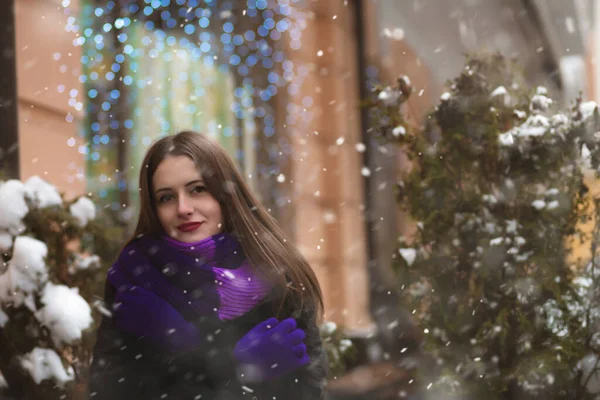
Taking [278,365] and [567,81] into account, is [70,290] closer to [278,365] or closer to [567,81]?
[278,365]

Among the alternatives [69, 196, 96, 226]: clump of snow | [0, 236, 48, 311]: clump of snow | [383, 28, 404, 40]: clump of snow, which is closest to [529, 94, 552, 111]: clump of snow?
[69, 196, 96, 226]: clump of snow

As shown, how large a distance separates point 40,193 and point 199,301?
979 mm

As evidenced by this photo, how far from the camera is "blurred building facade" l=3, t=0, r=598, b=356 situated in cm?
306

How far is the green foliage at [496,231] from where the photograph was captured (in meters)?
2.66

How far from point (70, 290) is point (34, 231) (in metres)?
0.26

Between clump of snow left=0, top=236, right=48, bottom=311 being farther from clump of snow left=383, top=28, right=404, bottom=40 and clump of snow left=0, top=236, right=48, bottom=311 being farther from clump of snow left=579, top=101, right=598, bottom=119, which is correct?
clump of snow left=383, top=28, right=404, bottom=40

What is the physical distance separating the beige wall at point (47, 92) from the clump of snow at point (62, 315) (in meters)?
0.55

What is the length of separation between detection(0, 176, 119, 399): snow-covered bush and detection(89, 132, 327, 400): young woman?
1.90 ft

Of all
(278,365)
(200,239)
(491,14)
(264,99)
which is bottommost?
(278,365)

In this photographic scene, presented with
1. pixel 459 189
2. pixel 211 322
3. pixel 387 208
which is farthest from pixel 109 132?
pixel 387 208

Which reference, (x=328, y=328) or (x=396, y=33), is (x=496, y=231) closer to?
(x=328, y=328)

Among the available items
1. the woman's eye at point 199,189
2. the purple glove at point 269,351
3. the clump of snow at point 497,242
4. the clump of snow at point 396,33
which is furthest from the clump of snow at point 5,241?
the clump of snow at point 396,33

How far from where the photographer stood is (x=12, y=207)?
8.14ft

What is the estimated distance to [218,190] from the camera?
6.39 ft
